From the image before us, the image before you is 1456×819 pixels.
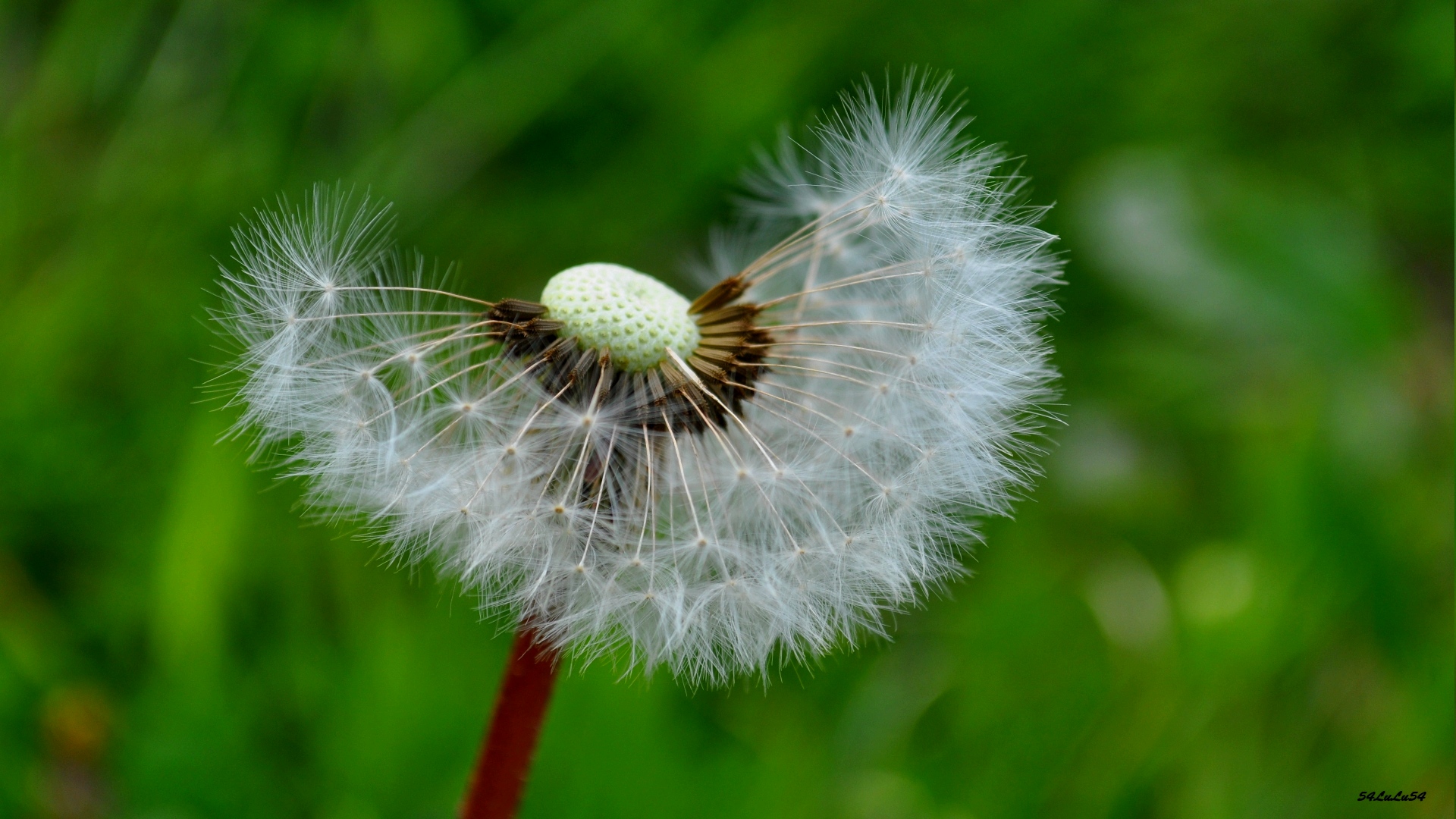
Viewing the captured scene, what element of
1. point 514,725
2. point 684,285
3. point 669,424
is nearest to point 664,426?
point 669,424

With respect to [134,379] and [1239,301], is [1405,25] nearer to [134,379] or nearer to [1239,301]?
[1239,301]

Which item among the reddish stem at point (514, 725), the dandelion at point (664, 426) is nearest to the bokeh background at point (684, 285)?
the reddish stem at point (514, 725)

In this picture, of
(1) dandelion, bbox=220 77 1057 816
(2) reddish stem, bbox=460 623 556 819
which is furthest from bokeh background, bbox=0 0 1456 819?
(1) dandelion, bbox=220 77 1057 816

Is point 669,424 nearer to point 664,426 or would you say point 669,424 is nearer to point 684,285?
point 664,426

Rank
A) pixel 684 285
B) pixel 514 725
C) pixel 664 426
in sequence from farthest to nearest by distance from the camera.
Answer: pixel 684 285
pixel 664 426
pixel 514 725

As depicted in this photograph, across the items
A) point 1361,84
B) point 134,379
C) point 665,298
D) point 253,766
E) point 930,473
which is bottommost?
point 253,766

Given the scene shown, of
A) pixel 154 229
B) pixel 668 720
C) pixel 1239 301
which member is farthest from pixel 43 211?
pixel 1239 301

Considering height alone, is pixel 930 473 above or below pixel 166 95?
below
